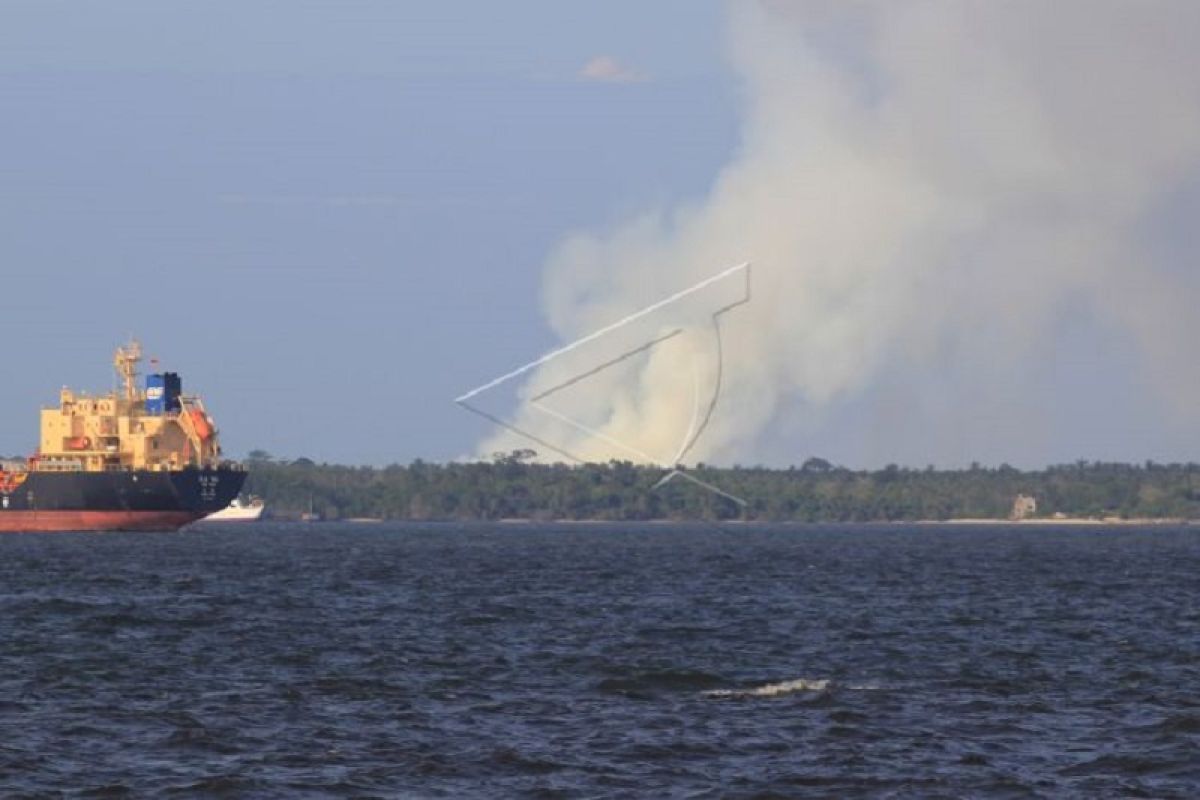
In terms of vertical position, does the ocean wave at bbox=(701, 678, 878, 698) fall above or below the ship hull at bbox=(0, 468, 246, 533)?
below

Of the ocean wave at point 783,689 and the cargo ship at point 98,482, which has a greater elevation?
the cargo ship at point 98,482

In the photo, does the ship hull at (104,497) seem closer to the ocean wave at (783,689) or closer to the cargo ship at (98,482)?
the cargo ship at (98,482)

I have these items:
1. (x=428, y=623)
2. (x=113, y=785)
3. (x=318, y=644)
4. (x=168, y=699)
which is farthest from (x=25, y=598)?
(x=113, y=785)

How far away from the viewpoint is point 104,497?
194 m

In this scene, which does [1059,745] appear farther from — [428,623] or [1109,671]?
[428,623]

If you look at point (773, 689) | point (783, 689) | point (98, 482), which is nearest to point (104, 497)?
point (98, 482)

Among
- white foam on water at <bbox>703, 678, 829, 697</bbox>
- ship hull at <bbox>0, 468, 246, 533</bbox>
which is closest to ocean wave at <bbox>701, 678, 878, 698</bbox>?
white foam on water at <bbox>703, 678, 829, 697</bbox>

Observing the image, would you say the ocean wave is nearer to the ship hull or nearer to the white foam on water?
the white foam on water

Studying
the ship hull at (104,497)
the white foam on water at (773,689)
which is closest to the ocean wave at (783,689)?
the white foam on water at (773,689)

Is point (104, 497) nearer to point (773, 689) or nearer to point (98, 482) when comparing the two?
point (98, 482)

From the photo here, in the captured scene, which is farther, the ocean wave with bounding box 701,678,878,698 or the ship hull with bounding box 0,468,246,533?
the ship hull with bounding box 0,468,246,533

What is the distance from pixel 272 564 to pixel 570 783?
108812 millimetres

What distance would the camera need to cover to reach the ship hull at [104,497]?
194 m

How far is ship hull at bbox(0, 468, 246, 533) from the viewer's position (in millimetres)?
194125
